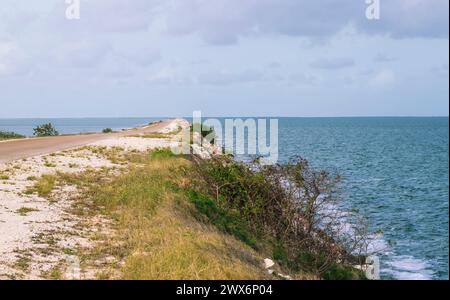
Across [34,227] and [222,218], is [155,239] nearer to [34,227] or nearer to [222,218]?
[34,227]

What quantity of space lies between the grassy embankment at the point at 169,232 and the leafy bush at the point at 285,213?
3.0 inches

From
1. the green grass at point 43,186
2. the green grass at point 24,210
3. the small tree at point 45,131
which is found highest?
the small tree at point 45,131

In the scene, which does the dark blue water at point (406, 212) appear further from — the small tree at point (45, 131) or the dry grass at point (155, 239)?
the small tree at point (45, 131)

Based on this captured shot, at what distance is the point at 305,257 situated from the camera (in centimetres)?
1628

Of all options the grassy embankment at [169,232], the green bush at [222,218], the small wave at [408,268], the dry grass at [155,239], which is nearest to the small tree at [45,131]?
the grassy embankment at [169,232]

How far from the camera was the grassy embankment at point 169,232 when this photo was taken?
10.7 meters

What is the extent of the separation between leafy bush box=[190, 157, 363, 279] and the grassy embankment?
75mm

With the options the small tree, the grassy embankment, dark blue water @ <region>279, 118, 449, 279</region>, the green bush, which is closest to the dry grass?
the grassy embankment

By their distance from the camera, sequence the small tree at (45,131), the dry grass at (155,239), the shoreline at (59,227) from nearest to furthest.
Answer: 1. the dry grass at (155,239)
2. the shoreline at (59,227)
3. the small tree at (45,131)

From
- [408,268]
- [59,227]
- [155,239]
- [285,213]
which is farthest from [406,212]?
[59,227]

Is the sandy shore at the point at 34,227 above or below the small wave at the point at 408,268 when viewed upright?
above

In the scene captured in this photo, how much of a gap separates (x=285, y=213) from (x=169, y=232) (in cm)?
550

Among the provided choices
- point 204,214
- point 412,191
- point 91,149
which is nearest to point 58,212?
point 204,214
